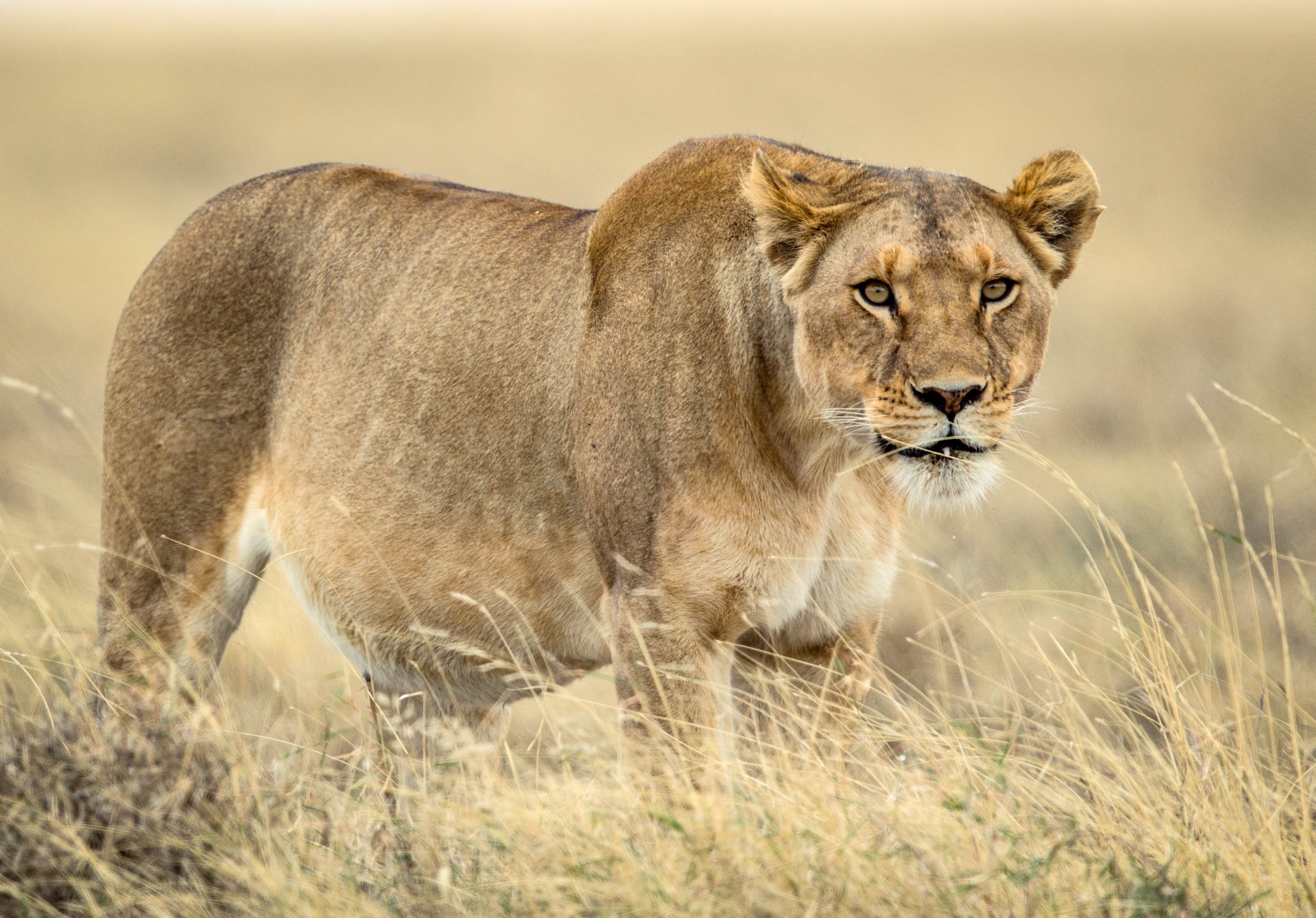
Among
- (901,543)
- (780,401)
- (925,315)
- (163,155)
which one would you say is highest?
(925,315)

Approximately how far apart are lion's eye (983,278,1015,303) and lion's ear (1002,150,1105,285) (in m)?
0.24

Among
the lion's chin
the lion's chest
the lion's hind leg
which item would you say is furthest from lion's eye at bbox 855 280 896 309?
the lion's hind leg

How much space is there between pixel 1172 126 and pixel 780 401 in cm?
3288

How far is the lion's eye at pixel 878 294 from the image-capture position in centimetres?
354

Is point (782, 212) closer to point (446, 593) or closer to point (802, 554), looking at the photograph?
point (802, 554)

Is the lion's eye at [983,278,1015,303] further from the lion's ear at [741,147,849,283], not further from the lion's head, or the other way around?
the lion's ear at [741,147,849,283]

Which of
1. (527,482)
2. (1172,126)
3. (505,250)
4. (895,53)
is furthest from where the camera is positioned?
(895,53)

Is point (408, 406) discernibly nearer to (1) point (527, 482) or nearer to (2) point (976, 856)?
(1) point (527, 482)

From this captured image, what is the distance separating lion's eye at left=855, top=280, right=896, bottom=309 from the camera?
3.54 meters

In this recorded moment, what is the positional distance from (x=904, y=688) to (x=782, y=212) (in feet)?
12.6

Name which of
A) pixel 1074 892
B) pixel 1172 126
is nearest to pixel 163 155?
pixel 1172 126

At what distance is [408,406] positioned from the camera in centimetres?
462

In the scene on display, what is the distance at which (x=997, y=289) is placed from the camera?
11.8 feet

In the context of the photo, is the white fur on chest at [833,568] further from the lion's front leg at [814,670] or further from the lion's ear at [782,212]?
the lion's ear at [782,212]
